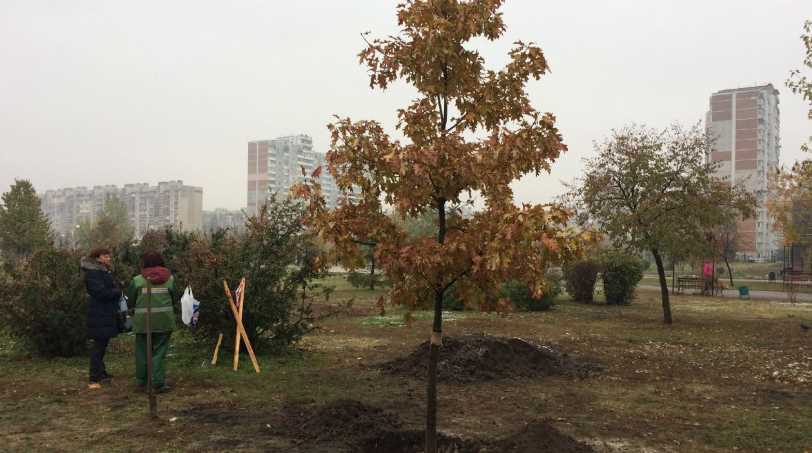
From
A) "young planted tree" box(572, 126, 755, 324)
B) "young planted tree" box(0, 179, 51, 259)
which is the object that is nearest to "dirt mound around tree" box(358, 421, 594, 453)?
"young planted tree" box(572, 126, 755, 324)

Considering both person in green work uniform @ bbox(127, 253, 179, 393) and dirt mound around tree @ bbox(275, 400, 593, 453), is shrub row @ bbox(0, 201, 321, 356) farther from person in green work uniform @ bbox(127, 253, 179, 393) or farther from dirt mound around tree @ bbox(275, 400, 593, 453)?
dirt mound around tree @ bbox(275, 400, 593, 453)

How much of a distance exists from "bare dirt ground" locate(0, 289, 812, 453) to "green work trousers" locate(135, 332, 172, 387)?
0.24 m

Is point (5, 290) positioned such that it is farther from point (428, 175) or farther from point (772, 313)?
point (772, 313)

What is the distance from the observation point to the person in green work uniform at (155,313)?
7.80m

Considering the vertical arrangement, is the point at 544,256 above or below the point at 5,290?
above

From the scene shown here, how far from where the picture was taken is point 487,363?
933 centimetres

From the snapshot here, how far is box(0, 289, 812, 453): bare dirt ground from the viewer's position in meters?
5.93

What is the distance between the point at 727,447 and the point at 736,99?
391 ft

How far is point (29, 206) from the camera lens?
152ft

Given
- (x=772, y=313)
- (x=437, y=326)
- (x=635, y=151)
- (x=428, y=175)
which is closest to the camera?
(x=428, y=175)

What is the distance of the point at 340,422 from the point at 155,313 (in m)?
3.16

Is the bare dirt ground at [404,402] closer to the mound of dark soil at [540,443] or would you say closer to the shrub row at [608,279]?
the mound of dark soil at [540,443]

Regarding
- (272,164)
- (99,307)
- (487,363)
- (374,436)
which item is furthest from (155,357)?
(272,164)

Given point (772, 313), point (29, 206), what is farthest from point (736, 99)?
point (29, 206)
